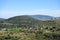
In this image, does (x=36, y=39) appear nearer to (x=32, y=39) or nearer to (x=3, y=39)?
(x=32, y=39)

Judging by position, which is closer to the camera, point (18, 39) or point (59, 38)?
point (18, 39)

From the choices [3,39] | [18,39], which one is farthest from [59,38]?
[3,39]

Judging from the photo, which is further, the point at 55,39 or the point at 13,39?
the point at 55,39

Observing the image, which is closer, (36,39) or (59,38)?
(36,39)

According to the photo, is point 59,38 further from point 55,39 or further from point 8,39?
point 8,39

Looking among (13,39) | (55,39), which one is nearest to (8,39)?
(13,39)

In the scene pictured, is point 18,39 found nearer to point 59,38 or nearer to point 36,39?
point 36,39

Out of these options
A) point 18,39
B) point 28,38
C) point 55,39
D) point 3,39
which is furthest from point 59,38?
point 3,39
